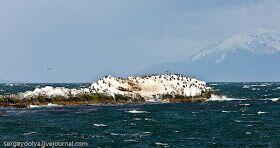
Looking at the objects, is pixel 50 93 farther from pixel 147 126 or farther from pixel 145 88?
pixel 147 126

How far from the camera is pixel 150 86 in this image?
137 m

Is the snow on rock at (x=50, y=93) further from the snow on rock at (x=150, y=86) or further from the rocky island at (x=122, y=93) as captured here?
the snow on rock at (x=150, y=86)

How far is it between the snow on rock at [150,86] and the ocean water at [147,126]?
22.8 meters

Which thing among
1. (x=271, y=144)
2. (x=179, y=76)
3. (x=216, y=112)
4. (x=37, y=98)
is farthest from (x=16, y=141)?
(x=179, y=76)

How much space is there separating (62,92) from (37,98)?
5333 millimetres

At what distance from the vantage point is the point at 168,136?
66.0m

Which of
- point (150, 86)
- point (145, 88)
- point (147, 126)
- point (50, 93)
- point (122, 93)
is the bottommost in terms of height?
point (147, 126)

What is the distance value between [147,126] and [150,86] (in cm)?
6111

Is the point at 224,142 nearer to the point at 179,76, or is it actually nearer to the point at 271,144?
the point at 271,144

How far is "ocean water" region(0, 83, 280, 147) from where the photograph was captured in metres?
61.7

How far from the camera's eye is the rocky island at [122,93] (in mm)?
118812

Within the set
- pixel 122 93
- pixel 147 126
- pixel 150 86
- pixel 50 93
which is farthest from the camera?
pixel 150 86

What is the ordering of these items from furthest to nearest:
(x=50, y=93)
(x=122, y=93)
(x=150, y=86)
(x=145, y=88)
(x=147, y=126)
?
(x=150, y=86) < (x=145, y=88) < (x=122, y=93) < (x=50, y=93) < (x=147, y=126)

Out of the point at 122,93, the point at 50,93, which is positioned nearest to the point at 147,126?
the point at 50,93
